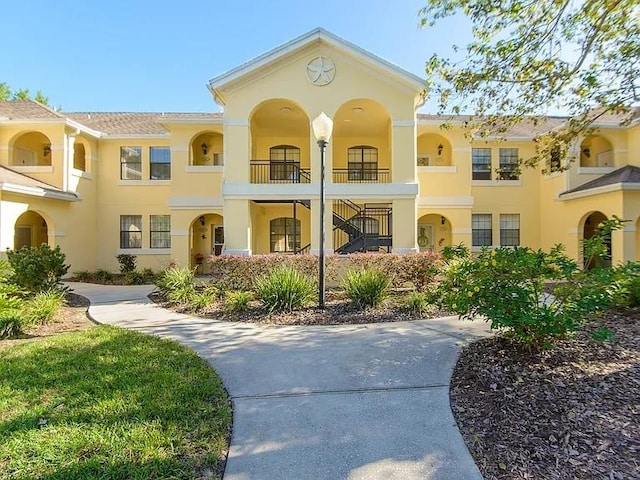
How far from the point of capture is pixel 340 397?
415cm

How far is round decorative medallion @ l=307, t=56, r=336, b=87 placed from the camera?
42.9 feet

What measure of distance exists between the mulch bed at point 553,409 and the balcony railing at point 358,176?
12410mm

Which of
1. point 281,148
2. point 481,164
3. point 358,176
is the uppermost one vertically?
point 281,148

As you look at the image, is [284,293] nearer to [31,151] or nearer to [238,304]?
[238,304]

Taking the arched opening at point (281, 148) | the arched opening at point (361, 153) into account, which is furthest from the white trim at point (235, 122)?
the arched opening at point (361, 153)

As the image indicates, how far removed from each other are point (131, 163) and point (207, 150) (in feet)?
13.0

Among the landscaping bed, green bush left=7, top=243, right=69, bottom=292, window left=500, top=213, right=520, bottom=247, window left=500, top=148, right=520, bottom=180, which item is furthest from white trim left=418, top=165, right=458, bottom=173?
green bush left=7, top=243, right=69, bottom=292

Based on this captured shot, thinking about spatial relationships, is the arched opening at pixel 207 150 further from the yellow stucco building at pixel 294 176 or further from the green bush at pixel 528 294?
the green bush at pixel 528 294

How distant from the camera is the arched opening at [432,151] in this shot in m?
17.5

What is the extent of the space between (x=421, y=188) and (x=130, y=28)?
43.8 feet

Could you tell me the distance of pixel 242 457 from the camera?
10.2ft

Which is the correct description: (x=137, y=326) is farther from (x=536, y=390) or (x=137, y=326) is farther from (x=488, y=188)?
(x=488, y=188)

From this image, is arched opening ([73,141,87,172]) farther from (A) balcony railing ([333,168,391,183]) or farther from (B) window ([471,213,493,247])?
(B) window ([471,213,493,247])

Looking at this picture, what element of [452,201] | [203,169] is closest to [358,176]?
[452,201]
